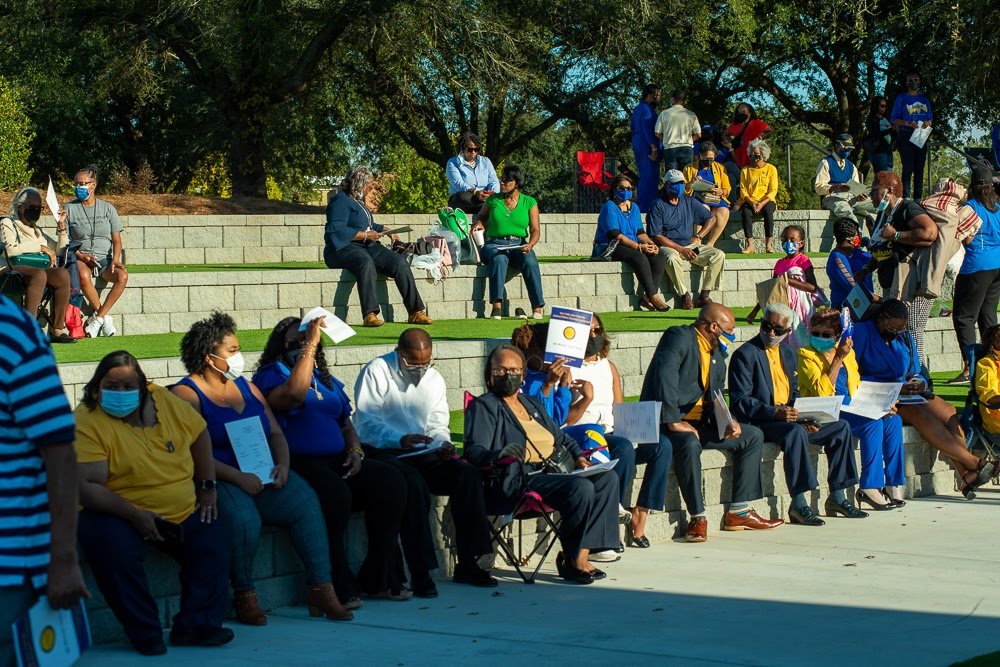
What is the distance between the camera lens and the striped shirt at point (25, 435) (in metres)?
3.59

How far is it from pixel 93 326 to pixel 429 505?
5602mm

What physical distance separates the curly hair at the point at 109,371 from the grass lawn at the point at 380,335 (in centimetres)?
408

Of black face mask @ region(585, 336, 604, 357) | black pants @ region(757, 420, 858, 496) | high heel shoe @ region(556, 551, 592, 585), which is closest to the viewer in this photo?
high heel shoe @ region(556, 551, 592, 585)

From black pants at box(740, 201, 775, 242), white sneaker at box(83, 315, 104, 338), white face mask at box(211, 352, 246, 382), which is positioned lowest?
white face mask at box(211, 352, 246, 382)

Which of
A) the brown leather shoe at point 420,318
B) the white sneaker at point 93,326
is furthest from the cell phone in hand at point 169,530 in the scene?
the brown leather shoe at point 420,318

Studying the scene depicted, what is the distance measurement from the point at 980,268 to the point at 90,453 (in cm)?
929

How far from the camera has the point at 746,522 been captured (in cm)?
995

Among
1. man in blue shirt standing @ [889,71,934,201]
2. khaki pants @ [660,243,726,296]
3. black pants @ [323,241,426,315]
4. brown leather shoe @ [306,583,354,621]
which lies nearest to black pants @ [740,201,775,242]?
man in blue shirt standing @ [889,71,934,201]

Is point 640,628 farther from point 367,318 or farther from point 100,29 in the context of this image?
point 100,29

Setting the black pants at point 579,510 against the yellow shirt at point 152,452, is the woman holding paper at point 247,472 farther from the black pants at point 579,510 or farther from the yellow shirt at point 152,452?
the black pants at point 579,510

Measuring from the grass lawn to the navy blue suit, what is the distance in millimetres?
3100

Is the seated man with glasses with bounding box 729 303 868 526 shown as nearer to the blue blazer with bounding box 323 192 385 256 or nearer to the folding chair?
the folding chair

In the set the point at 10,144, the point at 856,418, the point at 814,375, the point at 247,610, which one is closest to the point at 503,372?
the point at 247,610

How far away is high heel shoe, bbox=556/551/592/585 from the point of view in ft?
26.7
